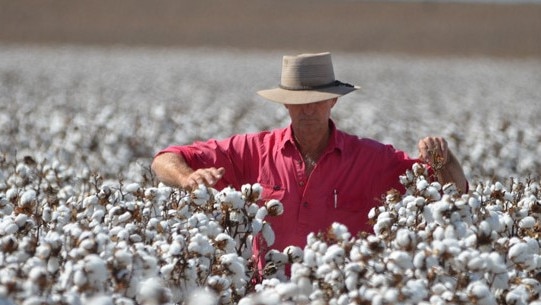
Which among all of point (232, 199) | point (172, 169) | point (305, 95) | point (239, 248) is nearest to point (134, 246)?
point (232, 199)

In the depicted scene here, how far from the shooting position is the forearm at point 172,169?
477 cm

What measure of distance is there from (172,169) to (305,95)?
0.59 meters

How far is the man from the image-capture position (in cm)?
481

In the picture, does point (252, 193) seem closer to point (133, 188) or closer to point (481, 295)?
point (133, 188)

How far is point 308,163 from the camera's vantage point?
194 inches

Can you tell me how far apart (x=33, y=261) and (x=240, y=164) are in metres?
1.56

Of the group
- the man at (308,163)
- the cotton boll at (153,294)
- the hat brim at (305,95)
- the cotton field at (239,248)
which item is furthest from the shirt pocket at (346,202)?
the cotton boll at (153,294)

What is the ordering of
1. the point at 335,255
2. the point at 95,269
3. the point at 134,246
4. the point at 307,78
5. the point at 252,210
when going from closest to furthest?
the point at 95,269 < the point at 335,255 < the point at 134,246 < the point at 252,210 < the point at 307,78

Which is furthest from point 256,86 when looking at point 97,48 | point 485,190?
point 485,190

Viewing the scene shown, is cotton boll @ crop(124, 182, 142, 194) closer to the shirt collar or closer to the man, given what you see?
the man

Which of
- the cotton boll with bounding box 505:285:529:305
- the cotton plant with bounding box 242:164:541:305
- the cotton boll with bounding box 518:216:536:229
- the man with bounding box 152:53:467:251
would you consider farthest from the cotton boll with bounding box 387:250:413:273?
the man with bounding box 152:53:467:251

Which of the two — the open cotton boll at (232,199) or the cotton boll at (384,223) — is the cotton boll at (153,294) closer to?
the open cotton boll at (232,199)

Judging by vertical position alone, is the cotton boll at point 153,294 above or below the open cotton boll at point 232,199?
above

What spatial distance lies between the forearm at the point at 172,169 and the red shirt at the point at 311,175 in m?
0.06
